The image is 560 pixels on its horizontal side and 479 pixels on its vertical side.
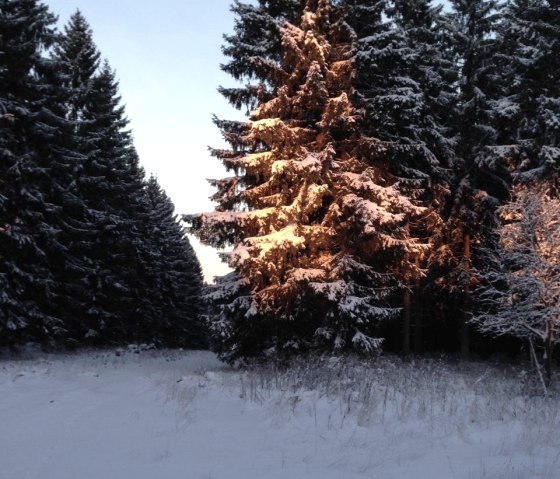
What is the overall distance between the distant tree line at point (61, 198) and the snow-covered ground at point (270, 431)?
7.32m

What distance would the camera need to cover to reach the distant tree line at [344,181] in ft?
43.8

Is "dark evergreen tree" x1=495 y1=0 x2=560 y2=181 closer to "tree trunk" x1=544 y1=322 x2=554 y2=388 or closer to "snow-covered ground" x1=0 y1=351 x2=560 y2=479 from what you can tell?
"tree trunk" x1=544 y1=322 x2=554 y2=388

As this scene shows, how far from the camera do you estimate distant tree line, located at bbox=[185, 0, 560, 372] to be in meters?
13.3

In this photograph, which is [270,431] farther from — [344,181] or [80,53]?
[80,53]

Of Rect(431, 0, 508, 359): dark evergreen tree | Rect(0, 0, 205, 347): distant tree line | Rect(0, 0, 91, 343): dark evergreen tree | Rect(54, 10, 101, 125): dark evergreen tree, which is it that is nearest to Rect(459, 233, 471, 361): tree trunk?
Rect(431, 0, 508, 359): dark evergreen tree

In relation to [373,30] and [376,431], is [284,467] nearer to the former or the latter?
[376,431]

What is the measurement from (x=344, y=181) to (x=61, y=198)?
42.2 ft

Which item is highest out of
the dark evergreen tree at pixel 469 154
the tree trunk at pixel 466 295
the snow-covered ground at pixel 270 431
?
the dark evergreen tree at pixel 469 154

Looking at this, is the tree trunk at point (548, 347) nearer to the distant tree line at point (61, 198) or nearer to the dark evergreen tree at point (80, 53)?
the distant tree line at point (61, 198)

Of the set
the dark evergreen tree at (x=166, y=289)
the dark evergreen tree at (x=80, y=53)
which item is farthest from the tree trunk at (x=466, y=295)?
the dark evergreen tree at (x=80, y=53)

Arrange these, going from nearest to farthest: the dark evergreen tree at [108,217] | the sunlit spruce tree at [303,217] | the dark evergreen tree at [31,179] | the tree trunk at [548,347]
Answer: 1. the tree trunk at [548,347]
2. the sunlit spruce tree at [303,217]
3. the dark evergreen tree at [31,179]
4. the dark evergreen tree at [108,217]

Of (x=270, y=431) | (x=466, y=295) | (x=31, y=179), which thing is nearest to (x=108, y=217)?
(x=31, y=179)

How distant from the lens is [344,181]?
14.1m

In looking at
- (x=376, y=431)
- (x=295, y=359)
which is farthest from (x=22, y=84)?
(x=376, y=431)
